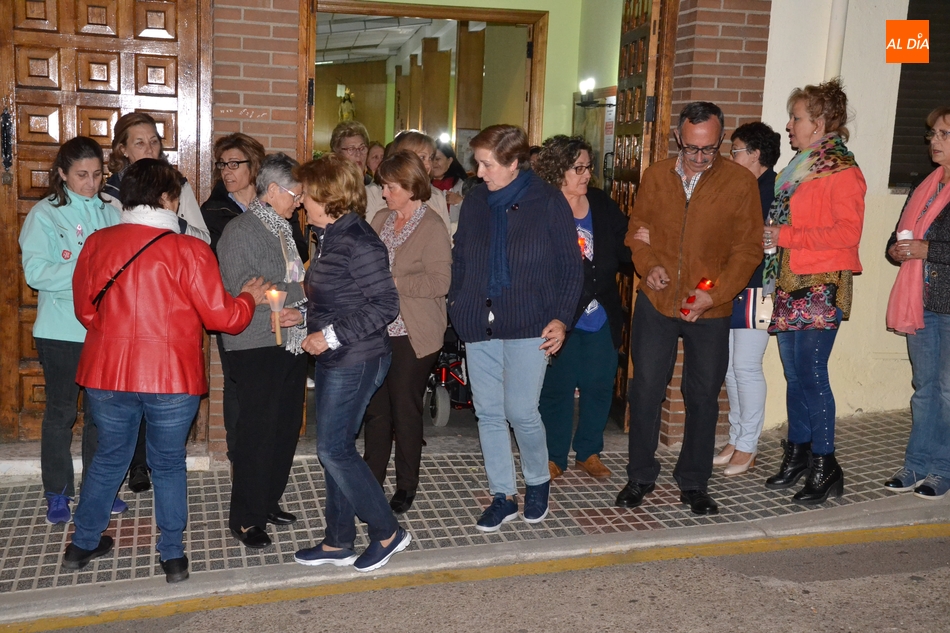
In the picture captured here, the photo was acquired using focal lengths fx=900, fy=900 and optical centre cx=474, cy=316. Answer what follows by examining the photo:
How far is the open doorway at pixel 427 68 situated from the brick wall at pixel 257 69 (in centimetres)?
20

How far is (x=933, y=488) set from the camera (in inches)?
218

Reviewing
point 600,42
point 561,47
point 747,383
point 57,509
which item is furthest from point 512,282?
point 561,47

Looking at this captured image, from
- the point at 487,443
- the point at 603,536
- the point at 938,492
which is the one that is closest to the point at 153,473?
the point at 487,443

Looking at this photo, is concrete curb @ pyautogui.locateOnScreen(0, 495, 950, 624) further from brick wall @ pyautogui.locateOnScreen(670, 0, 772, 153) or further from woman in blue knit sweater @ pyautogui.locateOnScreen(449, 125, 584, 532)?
brick wall @ pyautogui.locateOnScreen(670, 0, 772, 153)

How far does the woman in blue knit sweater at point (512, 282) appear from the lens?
473 centimetres

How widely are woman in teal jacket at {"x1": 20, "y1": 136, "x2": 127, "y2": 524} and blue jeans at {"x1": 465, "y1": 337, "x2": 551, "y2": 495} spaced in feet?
6.92

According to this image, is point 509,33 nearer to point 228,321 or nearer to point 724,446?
point 724,446

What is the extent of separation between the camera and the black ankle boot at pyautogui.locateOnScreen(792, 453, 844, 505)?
545cm

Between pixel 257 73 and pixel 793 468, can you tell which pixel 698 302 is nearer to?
pixel 793 468

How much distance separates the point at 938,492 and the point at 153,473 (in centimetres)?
457

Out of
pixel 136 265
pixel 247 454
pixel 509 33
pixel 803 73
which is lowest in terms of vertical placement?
pixel 247 454

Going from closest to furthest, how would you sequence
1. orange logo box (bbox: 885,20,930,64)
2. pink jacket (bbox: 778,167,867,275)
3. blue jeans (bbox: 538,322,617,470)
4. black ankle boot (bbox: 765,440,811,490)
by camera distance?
pink jacket (bbox: 778,167,867,275) < black ankle boot (bbox: 765,440,811,490) < blue jeans (bbox: 538,322,617,470) < orange logo box (bbox: 885,20,930,64)

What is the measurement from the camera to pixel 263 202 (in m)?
4.52

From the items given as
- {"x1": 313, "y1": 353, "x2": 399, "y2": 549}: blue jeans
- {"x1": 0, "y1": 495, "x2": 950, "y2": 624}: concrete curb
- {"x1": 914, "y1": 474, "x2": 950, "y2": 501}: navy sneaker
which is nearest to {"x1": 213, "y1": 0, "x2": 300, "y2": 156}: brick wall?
{"x1": 313, "y1": 353, "x2": 399, "y2": 549}: blue jeans
